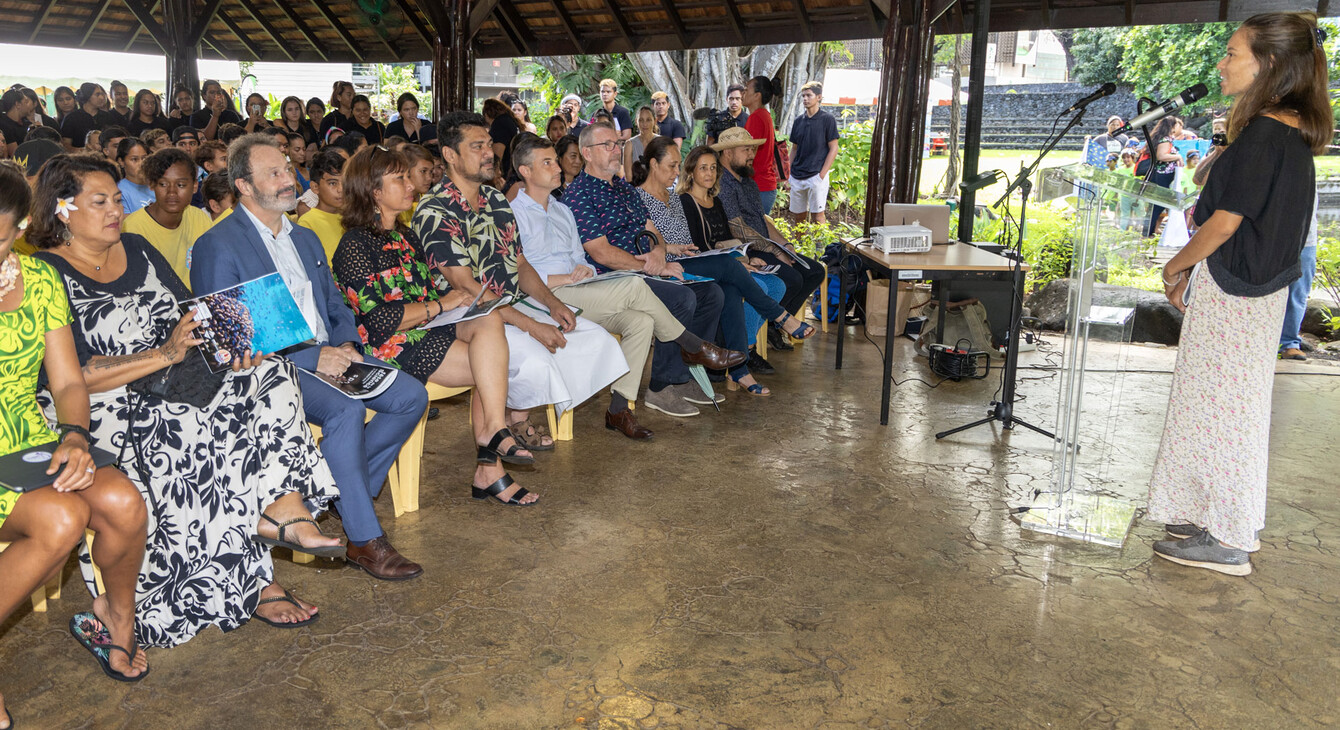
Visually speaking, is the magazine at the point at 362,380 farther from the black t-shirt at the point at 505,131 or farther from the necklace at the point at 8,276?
the black t-shirt at the point at 505,131

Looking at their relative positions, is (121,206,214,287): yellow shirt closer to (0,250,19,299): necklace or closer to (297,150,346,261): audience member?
(297,150,346,261): audience member

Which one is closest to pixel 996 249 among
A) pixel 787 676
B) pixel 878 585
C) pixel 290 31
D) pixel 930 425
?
pixel 930 425

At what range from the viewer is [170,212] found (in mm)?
3801

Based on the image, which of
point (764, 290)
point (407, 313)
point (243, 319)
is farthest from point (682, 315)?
point (243, 319)

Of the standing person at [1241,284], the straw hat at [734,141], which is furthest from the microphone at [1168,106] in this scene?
the straw hat at [734,141]

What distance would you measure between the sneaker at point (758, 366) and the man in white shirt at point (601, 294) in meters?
1.16

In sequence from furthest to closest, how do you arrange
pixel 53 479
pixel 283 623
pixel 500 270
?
pixel 500 270
pixel 283 623
pixel 53 479

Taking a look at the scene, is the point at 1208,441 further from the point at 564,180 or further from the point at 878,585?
the point at 564,180

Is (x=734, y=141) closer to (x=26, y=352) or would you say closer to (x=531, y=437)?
(x=531, y=437)

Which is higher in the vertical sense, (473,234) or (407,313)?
(473,234)

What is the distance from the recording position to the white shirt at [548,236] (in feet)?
14.4

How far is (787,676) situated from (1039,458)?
2.25 m

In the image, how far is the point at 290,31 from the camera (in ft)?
36.2

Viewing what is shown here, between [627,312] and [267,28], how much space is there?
8.56 metres
